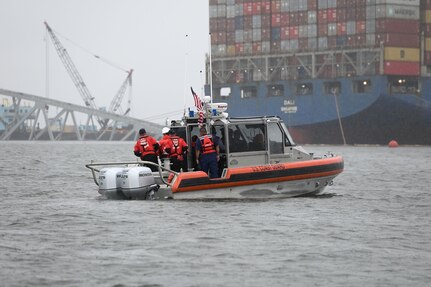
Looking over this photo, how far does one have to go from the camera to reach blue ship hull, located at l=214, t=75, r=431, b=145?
8944 centimetres

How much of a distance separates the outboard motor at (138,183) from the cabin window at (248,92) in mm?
77094

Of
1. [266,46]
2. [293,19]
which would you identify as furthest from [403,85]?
[266,46]

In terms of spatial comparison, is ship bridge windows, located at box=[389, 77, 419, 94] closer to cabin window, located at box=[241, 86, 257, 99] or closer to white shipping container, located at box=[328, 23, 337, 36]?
white shipping container, located at box=[328, 23, 337, 36]

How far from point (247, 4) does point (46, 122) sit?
69746 mm

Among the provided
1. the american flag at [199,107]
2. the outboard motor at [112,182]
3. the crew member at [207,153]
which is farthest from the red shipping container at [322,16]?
the outboard motor at [112,182]

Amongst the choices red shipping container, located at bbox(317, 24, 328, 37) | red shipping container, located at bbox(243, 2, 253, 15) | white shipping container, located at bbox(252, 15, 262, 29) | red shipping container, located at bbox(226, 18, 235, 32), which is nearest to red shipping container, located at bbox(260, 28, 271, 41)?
white shipping container, located at bbox(252, 15, 262, 29)

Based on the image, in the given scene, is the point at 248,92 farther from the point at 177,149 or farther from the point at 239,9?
the point at 177,149

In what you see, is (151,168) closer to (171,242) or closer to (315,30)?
(171,242)

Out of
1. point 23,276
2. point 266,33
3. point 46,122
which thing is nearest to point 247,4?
point 266,33

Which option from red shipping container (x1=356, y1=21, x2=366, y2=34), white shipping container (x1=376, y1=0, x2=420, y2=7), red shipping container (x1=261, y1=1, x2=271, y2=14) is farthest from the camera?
red shipping container (x1=261, y1=1, x2=271, y2=14)

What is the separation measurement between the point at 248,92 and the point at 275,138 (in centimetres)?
7628

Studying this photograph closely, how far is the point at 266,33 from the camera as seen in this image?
93375 millimetres

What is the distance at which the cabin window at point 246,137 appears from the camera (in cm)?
2280

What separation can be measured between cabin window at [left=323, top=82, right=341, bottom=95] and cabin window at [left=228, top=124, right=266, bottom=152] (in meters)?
71.0
